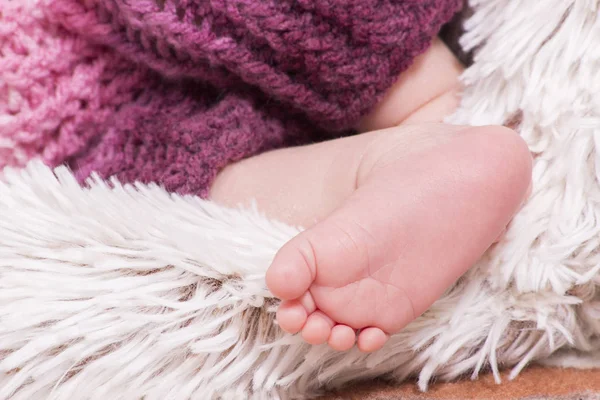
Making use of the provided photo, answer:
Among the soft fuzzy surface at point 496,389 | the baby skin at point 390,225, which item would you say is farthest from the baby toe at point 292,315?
the soft fuzzy surface at point 496,389

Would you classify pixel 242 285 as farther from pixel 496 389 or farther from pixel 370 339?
pixel 496 389

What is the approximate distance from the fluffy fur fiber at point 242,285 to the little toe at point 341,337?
0.07 meters

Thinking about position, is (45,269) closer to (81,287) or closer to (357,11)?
(81,287)

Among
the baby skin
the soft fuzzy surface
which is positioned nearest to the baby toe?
the baby skin

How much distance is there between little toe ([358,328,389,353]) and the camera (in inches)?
17.2

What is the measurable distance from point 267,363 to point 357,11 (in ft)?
1.07

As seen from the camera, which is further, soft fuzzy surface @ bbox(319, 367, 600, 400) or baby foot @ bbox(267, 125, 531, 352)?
soft fuzzy surface @ bbox(319, 367, 600, 400)

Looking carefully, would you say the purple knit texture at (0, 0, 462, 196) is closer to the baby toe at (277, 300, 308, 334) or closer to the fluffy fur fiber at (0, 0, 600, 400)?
the fluffy fur fiber at (0, 0, 600, 400)

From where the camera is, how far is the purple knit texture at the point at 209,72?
0.59 m

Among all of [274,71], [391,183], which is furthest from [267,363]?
[274,71]

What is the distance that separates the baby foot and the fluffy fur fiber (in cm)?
7

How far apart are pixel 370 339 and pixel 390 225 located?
0.26ft

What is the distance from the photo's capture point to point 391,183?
1.50 feet

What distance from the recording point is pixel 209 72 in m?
0.65
